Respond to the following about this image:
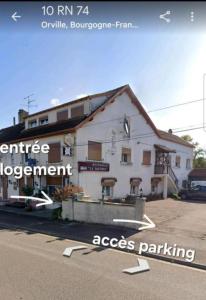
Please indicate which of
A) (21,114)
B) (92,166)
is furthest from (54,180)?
(21,114)

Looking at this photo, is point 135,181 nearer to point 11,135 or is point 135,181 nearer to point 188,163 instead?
point 11,135

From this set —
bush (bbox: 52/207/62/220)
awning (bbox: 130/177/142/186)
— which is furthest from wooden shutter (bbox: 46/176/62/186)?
awning (bbox: 130/177/142/186)

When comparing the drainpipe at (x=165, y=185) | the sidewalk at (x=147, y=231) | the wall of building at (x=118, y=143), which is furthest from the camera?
the drainpipe at (x=165, y=185)

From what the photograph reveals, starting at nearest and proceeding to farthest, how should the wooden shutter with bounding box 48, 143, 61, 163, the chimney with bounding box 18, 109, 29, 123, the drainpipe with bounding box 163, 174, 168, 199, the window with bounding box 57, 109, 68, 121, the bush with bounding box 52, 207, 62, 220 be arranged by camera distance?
the bush with bounding box 52, 207, 62, 220 → the wooden shutter with bounding box 48, 143, 61, 163 → the window with bounding box 57, 109, 68, 121 → the drainpipe with bounding box 163, 174, 168, 199 → the chimney with bounding box 18, 109, 29, 123

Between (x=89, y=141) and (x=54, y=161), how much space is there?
2777 mm

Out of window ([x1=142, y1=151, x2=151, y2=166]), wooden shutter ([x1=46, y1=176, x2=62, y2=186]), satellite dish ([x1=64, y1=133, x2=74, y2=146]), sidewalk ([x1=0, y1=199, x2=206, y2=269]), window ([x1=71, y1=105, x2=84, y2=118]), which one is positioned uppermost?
window ([x1=71, y1=105, x2=84, y2=118])

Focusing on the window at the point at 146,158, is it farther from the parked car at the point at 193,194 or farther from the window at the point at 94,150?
the window at the point at 94,150

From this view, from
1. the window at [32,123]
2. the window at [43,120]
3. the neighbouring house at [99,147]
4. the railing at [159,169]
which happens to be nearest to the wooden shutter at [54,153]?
the neighbouring house at [99,147]

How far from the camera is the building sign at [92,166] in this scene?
51.3 ft

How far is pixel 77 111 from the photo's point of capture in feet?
59.4

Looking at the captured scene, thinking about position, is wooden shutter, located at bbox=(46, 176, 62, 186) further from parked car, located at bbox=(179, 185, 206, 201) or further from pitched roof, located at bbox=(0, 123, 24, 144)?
parked car, located at bbox=(179, 185, 206, 201)

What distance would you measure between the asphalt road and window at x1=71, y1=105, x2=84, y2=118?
11.6 m

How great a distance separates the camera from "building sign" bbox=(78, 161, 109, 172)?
615 inches

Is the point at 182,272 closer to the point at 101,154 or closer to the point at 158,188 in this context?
the point at 101,154
